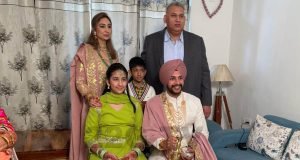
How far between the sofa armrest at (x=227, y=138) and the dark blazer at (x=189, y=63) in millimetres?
301

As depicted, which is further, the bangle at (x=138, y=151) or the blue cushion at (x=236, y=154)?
the blue cushion at (x=236, y=154)

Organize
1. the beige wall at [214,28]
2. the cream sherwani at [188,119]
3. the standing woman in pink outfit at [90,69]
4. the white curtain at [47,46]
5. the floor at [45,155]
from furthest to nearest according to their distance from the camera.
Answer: the beige wall at [214,28] → the white curtain at [47,46] → the floor at [45,155] → the standing woman in pink outfit at [90,69] → the cream sherwani at [188,119]

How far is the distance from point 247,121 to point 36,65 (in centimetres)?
242

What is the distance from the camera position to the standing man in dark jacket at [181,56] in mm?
2508

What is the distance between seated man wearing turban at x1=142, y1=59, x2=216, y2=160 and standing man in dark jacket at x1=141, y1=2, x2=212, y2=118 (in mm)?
517

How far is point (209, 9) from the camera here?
3.34 meters

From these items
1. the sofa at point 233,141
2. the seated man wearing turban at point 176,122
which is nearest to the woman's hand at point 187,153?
the seated man wearing turban at point 176,122

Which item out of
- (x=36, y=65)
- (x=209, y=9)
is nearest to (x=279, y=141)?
(x=209, y=9)

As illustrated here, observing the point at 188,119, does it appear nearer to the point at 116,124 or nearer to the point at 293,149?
the point at 116,124

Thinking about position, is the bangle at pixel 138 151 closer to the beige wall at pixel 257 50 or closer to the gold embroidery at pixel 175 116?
the gold embroidery at pixel 175 116

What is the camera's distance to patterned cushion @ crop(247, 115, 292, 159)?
2.21 metres

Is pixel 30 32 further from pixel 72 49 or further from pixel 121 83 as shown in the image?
pixel 121 83

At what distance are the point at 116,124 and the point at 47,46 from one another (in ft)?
5.01

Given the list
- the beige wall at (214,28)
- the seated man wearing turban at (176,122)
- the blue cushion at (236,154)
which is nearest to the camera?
the seated man wearing turban at (176,122)
